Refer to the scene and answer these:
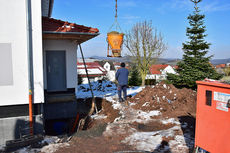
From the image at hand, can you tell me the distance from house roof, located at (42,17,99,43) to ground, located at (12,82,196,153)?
346cm

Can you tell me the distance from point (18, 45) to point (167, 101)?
6.39 meters

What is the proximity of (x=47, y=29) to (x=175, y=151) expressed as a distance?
583cm

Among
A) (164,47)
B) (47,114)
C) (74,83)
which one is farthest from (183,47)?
(47,114)

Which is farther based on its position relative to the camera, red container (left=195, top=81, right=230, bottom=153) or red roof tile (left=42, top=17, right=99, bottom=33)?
red roof tile (left=42, top=17, right=99, bottom=33)

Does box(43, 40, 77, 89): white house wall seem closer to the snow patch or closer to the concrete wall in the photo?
the concrete wall

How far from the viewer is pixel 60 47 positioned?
8.84 meters

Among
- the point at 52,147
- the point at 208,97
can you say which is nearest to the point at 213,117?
the point at 208,97

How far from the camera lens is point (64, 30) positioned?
281 inches

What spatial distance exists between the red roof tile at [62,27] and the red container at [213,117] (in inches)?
205

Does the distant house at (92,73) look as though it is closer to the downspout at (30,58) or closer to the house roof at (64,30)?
the house roof at (64,30)

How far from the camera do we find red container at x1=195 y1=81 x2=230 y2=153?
3124 millimetres

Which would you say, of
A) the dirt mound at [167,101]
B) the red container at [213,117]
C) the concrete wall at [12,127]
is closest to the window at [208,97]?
the red container at [213,117]

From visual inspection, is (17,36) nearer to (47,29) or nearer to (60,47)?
(47,29)

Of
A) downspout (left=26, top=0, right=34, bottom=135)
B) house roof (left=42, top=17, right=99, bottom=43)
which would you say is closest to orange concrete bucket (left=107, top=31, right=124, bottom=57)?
house roof (left=42, top=17, right=99, bottom=43)
